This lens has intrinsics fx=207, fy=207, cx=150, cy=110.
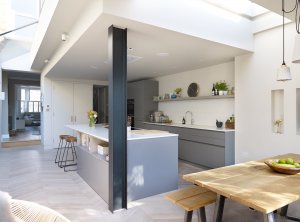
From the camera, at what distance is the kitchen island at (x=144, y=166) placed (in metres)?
2.81

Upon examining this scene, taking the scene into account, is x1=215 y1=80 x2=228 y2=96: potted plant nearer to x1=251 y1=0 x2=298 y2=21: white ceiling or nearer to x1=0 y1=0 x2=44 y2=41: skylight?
x1=251 y1=0 x2=298 y2=21: white ceiling

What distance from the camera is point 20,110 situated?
11961 mm

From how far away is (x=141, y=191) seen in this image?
9.55 ft

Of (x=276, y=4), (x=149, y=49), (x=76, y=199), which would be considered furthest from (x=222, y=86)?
(x=76, y=199)

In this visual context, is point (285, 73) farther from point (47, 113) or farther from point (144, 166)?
point (47, 113)

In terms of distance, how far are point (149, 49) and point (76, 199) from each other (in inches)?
104

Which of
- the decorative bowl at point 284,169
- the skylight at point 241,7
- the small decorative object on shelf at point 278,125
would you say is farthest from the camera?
the small decorative object on shelf at point 278,125

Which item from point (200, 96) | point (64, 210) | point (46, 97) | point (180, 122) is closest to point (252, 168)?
point (64, 210)

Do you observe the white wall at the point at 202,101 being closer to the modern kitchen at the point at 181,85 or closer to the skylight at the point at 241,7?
the modern kitchen at the point at 181,85

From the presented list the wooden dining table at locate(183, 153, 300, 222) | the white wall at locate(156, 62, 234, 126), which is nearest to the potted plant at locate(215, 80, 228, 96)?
the white wall at locate(156, 62, 234, 126)

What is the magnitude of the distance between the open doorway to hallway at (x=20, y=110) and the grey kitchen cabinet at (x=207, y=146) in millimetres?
5437

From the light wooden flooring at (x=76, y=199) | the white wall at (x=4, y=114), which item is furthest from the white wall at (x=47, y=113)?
the white wall at (x=4, y=114)

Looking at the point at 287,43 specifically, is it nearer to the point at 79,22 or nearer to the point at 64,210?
the point at 79,22

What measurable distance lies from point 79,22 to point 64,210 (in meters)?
2.49
